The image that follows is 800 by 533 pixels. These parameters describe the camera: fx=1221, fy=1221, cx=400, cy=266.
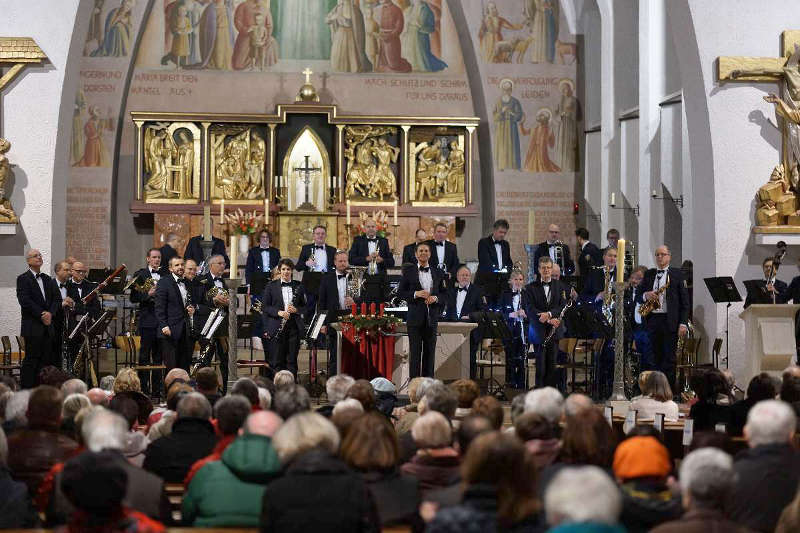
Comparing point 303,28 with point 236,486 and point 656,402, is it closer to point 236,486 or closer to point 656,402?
point 656,402

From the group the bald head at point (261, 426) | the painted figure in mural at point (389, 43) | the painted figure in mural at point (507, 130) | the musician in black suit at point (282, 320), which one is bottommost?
the bald head at point (261, 426)

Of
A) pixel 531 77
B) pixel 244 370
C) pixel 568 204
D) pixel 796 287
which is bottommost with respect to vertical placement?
pixel 244 370

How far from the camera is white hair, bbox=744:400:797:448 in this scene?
5.23 m

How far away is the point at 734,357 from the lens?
1282cm

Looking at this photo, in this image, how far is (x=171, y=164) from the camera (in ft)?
66.6

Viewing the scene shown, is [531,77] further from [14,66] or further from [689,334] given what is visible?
[14,66]

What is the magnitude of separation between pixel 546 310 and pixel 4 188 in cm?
595

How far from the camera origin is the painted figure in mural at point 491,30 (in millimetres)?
21625

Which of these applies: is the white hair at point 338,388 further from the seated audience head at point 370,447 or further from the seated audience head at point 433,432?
the seated audience head at point 370,447

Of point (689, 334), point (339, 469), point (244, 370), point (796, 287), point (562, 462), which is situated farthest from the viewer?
point (244, 370)

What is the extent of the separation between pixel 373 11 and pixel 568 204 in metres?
4.92

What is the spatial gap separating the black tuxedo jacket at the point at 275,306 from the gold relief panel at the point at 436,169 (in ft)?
24.0

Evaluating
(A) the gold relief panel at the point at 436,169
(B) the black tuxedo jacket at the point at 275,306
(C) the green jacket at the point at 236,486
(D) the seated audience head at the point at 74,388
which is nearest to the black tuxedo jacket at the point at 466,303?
(B) the black tuxedo jacket at the point at 275,306

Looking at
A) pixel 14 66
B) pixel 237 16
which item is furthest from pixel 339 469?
pixel 237 16
